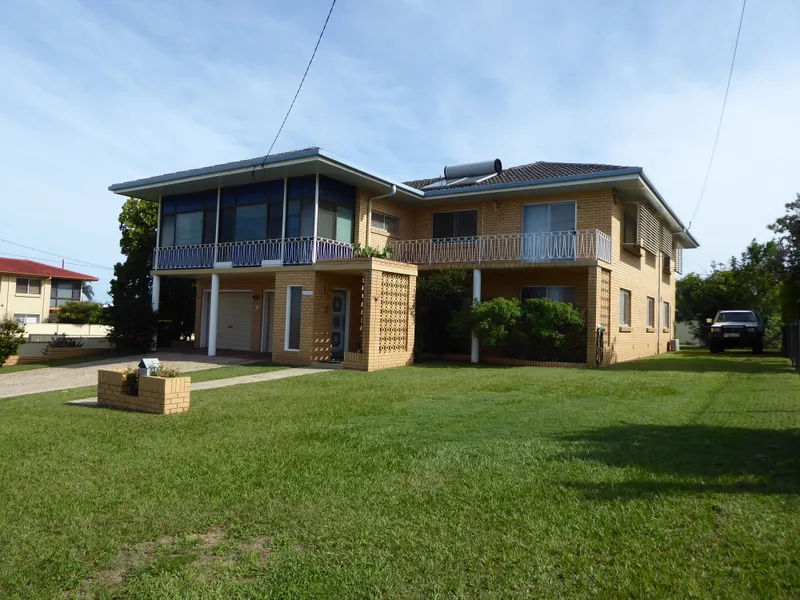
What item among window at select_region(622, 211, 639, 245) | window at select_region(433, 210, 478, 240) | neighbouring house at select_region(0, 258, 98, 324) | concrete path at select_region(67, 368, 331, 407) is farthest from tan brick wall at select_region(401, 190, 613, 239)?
neighbouring house at select_region(0, 258, 98, 324)

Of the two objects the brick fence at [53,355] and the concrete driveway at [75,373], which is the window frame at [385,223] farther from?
the brick fence at [53,355]

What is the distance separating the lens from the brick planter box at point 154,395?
7828mm

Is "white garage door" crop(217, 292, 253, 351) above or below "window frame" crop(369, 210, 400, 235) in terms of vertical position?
below

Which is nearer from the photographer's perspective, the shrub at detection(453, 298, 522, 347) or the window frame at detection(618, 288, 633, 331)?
the shrub at detection(453, 298, 522, 347)

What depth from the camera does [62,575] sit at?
3.15m

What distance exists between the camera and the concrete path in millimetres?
9367

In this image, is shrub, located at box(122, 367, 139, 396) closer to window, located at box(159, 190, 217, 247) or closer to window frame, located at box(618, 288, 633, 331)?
window, located at box(159, 190, 217, 247)

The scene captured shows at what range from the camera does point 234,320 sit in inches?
831

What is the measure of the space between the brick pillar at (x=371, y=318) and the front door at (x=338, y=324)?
2.77 meters

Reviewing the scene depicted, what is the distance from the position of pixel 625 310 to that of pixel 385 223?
27.9 ft

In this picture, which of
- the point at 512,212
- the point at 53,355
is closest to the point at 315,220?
the point at 512,212

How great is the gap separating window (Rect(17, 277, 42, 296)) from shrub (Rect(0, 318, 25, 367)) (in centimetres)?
2428

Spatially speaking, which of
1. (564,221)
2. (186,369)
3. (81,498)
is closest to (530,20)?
(81,498)

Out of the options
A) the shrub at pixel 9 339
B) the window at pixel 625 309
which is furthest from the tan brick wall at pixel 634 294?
the shrub at pixel 9 339
